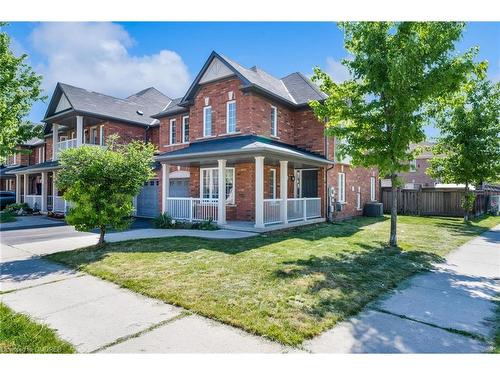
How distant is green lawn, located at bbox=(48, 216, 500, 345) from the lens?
14.1ft

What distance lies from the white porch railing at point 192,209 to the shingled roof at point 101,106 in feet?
31.4

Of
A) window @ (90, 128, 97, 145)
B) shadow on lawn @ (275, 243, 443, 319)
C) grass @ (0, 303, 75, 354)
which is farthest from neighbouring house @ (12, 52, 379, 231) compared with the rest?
grass @ (0, 303, 75, 354)

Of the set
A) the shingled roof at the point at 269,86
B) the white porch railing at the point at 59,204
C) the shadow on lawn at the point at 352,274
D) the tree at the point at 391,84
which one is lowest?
the shadow on lawn at the point at 352,274

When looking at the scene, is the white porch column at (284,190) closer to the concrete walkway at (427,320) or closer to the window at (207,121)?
the window at (207,121)

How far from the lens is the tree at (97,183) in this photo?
870 centimetres

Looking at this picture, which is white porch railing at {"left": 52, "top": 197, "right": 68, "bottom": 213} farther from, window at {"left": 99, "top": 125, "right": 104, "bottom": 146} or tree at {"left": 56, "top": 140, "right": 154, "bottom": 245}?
tree at {"left": 56, "top": 140, "right": 154, "bottom": 245}

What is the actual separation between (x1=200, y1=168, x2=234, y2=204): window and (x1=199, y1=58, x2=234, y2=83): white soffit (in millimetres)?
4642

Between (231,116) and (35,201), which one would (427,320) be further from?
(35,201)

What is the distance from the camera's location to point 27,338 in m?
3.71

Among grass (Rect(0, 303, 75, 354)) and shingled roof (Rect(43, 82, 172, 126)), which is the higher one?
shingled roof (Rect(43, 82, 172, 126))

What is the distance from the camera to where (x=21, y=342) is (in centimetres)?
364

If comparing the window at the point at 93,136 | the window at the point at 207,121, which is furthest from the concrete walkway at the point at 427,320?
the window at the point at 93,136

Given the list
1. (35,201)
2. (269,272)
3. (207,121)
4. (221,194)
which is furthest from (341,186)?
(35,201)
